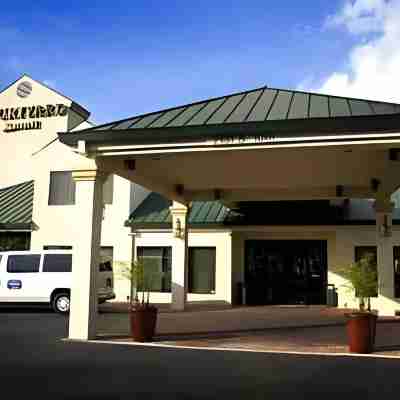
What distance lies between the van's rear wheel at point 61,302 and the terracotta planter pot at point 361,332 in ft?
36.1

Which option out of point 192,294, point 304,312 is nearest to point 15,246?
point 192,294

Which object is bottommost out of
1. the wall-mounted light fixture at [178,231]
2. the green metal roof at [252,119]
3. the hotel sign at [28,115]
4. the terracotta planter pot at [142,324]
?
the terracotta planter pot at [142,324]

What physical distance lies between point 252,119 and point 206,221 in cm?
1177

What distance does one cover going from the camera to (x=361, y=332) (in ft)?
33.3

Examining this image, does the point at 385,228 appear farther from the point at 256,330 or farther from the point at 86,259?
the point at 86,259

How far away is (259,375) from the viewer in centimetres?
808

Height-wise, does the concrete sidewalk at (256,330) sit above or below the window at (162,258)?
below

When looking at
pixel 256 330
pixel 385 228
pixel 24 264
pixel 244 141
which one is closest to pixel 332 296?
pixel 385 228

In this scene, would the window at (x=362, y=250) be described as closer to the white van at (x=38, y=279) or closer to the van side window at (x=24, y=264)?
the white van at (x=38, y=279)

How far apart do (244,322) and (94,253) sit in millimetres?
5471

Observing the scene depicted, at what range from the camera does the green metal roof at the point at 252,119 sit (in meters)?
10.4

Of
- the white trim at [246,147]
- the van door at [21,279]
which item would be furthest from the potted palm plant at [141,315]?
the van door at [21,279]

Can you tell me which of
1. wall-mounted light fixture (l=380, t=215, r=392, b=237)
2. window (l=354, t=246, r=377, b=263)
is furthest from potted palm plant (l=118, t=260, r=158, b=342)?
window (l=354, t=246, r=377, b=263)

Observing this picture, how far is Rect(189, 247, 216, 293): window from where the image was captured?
22.6 meters
